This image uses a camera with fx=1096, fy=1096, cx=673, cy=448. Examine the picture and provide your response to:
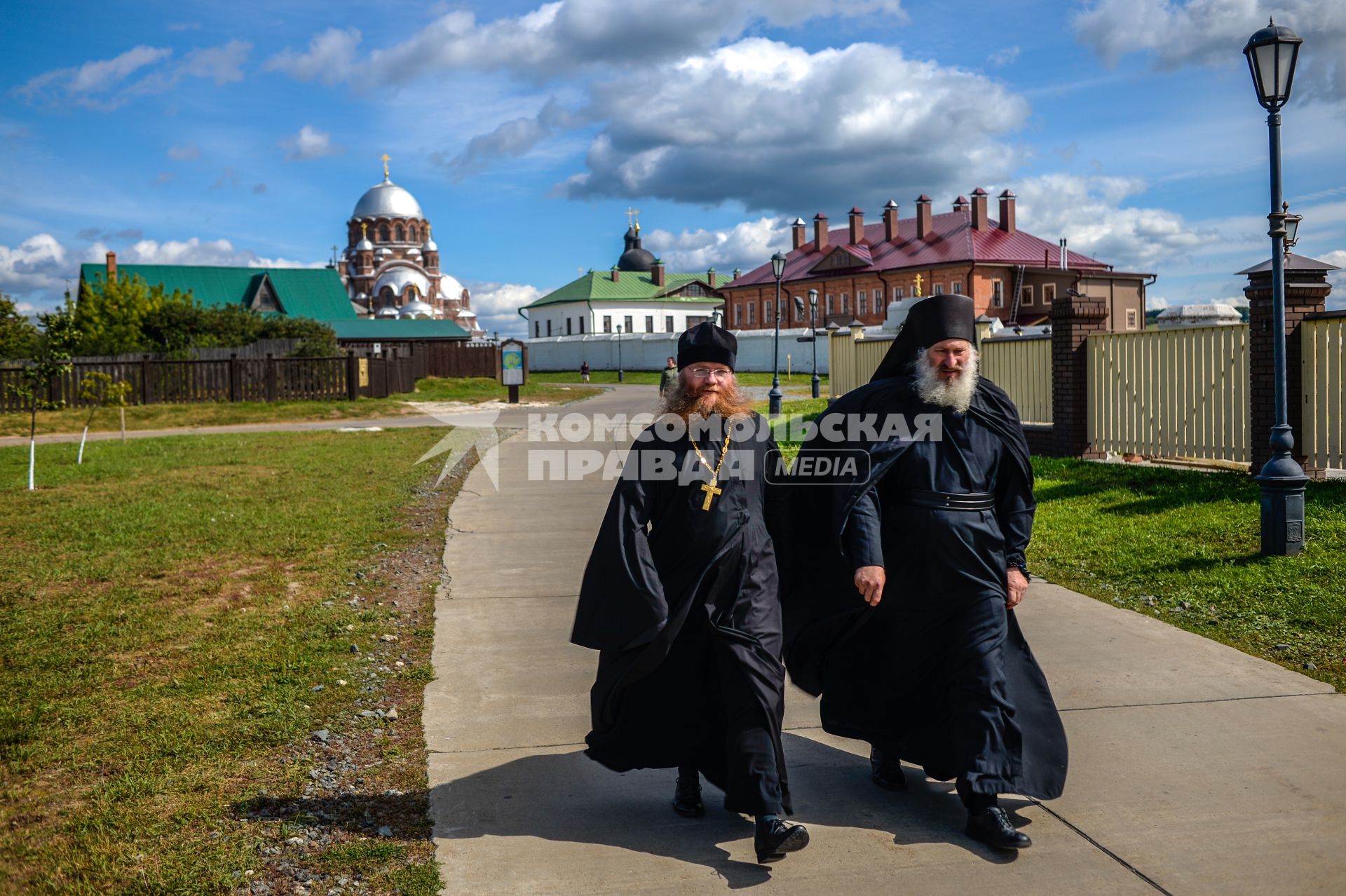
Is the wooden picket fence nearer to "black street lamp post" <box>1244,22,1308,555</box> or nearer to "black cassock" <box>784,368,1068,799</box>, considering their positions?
"black street lamp post" <box>1244,22,1308,555</box>

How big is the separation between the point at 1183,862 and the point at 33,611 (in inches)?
270

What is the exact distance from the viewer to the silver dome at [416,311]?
9888cm

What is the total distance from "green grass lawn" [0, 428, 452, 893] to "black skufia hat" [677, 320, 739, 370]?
194 centimetres

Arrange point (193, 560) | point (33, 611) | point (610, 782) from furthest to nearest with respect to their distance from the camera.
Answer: point (193, 560) → point (33, 611) → point (610, 782)

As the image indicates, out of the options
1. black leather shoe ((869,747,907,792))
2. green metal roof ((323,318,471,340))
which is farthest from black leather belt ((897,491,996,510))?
green metal roof ((323,318,471,340))

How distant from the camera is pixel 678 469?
3.93 metres

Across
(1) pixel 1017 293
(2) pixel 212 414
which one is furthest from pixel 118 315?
(1) pixel 1017 293

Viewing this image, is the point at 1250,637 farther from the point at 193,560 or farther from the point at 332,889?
the point at 193,560

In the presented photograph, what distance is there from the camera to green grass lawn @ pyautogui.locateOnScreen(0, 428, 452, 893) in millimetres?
3646

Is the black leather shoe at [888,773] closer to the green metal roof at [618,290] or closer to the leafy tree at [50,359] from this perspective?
the leafy tree at [50,359]

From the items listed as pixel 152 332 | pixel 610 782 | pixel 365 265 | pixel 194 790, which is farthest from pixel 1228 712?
pixel 365 265

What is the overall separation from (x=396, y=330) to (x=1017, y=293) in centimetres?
4043

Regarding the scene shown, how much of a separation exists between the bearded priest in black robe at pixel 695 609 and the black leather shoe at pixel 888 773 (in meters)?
0.62

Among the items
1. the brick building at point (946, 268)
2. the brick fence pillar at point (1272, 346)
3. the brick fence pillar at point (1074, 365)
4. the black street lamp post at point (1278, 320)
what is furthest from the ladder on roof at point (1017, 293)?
the black street lamp post at point (1278, 320)
